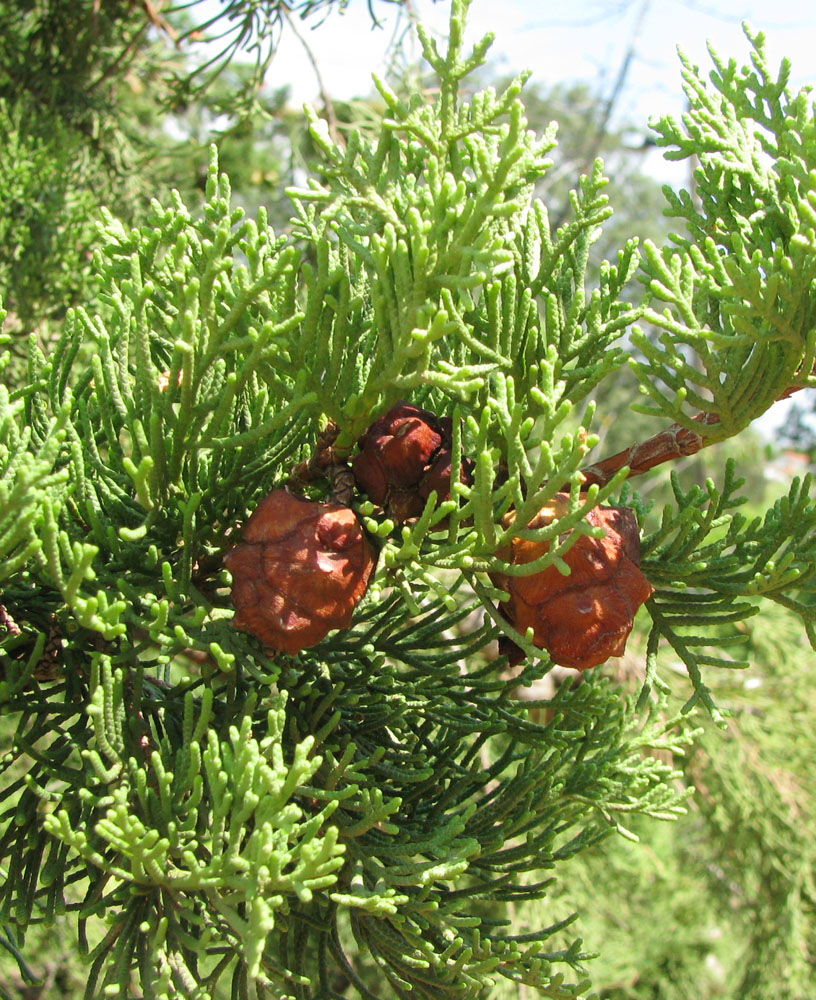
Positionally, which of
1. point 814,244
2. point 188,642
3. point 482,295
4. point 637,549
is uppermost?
point 814,244

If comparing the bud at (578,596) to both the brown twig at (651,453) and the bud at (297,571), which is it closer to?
the brown twig at (651,453)

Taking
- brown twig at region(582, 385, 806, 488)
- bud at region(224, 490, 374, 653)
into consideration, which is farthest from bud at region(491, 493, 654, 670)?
bud at region(224, 490, 374, 653)

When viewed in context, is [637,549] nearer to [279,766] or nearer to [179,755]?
[279,766]

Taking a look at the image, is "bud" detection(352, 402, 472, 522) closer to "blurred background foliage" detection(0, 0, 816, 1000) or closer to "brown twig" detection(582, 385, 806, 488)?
"brown twig" detection(582, 385, 806, 488)

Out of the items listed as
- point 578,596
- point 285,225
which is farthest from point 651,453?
point 285,225

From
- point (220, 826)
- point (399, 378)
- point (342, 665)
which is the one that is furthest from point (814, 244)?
point (220, 826)

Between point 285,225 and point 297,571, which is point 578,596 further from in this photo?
point 285,225
